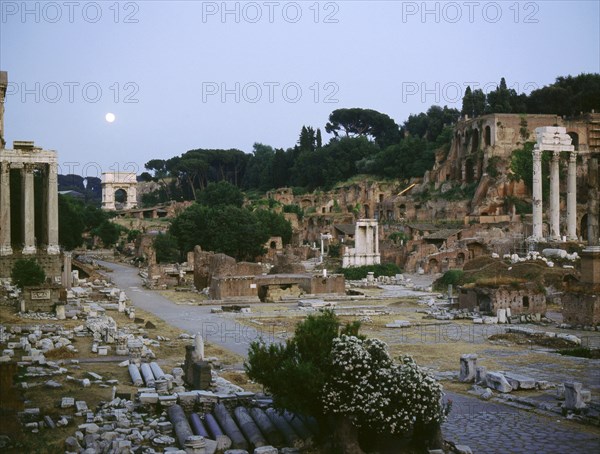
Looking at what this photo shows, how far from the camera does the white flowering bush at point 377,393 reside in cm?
1225

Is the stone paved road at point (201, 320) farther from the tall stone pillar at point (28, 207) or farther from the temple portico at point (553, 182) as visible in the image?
the temple portico at point (553, 182)

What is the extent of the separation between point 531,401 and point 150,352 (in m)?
11.1

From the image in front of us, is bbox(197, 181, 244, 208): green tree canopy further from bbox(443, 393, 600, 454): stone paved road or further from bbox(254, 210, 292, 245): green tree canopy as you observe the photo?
bbox(443, 393, 600, 454): stone paved road

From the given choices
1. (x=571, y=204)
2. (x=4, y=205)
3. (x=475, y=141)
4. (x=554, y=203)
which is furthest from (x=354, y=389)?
(x=475, y=141)

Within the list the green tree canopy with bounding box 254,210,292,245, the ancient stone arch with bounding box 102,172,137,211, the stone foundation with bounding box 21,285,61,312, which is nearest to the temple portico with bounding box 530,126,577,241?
the green tree canopy with bounding box 254,210,292,245

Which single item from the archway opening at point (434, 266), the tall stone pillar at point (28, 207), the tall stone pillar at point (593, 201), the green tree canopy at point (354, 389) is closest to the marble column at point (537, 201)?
the tall stone pillar at point (593, 201)

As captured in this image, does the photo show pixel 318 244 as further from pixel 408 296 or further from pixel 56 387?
pixel 56 387

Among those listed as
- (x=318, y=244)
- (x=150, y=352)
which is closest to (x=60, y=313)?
(x=150, y=352)

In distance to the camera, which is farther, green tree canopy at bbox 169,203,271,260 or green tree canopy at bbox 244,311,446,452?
green tree canopy at bbox 169,203,271,260

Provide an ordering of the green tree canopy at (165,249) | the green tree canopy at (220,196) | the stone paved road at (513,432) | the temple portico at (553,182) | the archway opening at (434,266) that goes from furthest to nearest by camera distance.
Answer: the green tree canopy at (220,196) < the green tree canopy at (165,249) < the archway opening at (434,266) < the temple portico at (553,182) < the stone paved road at (513,432)

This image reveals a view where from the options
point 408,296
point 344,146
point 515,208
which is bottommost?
point 408,296

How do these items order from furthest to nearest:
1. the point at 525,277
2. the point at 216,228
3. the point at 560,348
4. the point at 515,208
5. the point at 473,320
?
1. the point at 515,208
2. the point at 216,228
3. the point at 525,277
4. the point at 473,320
5. the point at 560,348

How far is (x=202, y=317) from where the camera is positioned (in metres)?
35.2

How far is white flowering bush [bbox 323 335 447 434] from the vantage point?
40.2ft
